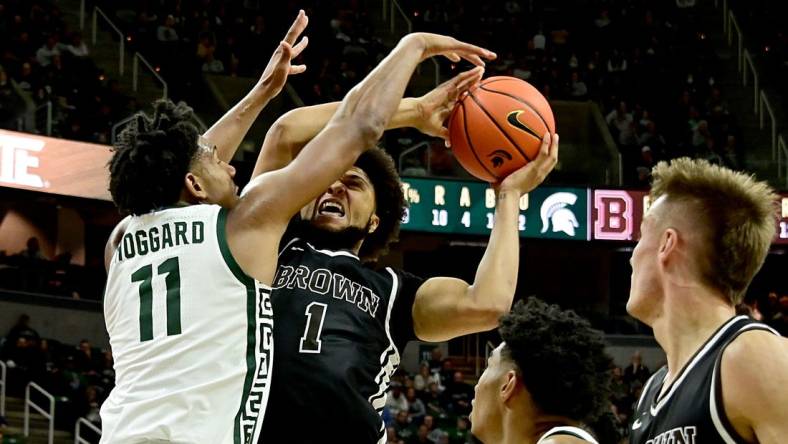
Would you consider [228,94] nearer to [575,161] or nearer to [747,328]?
[575,161]

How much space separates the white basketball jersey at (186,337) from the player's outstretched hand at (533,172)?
3.51ft

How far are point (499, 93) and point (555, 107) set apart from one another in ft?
49.3

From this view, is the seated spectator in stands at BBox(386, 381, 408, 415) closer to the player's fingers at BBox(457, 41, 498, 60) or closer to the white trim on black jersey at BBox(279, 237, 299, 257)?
the white trim on black jersey at BBox(279, 237, 299, 257)

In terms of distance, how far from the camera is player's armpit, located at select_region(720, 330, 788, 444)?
2.50m

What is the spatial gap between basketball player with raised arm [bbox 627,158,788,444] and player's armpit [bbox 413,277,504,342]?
0.94 metres

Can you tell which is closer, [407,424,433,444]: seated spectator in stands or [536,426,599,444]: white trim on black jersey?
[536,426,599,444]: white trim on black jersey

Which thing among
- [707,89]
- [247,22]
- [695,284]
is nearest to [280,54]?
[695,284]

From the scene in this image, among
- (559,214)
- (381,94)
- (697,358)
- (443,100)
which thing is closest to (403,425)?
(559,214)

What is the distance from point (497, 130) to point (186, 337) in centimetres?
141

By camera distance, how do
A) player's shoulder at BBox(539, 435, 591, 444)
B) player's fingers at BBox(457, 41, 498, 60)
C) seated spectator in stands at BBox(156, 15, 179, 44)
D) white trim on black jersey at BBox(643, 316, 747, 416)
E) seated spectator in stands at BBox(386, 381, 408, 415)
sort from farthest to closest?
1. seated spectator in stands at BBox(156, 15, 179, 44)
2. seated spectator in stands at BBox(386, 381, 408, 415)
3. player's fingers at BBox(457, 41, 498, 60)
4. player's shoulder at BBox(539, 435, 591, 444)
5. white trim on black jersey at BBox(643, 316, 747, 416)

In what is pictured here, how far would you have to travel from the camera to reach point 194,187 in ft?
12.0

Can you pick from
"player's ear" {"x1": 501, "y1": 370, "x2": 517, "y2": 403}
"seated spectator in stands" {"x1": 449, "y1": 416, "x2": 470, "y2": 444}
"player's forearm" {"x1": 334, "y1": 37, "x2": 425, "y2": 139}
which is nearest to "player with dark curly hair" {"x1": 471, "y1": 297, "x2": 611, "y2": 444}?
"player's ear" {"x1": 501, "y1": 370, "x2": 517, "y2": 403}

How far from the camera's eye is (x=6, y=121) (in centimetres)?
1443

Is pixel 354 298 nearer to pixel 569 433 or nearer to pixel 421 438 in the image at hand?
pixel 569 433
